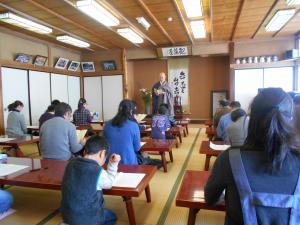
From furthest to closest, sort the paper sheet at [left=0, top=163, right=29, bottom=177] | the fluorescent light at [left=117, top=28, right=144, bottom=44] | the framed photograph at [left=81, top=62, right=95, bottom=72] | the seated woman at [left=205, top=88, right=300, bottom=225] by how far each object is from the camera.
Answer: the framed photograph at [left=81, top=62, right=95, bottom=72], the fluorescent light at [left=117, top=28, right=144, bottom=44], the paper sheet at [left=0, top=163, right=29, bottom=177], the seated woman at [left=205, top=88, right=300, bottom=225]

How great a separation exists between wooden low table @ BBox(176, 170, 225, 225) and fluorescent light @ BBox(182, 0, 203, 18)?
132 inches

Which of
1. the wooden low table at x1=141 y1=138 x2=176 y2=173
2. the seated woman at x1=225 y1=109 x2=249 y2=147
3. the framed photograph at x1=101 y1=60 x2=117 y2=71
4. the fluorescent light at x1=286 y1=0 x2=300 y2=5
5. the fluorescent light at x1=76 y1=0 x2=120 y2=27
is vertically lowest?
the wooden low table at x1=141 y1=138 x2=176 y2=173

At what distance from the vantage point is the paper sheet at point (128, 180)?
1750mm

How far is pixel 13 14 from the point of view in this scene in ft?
14.9

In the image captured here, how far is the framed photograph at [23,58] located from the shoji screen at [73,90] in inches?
73.1

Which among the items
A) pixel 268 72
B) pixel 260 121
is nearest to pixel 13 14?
pixel 260 121

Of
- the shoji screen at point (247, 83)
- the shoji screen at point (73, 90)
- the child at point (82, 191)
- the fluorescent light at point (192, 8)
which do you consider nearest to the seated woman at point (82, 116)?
the shoji screen at point (73, 90)

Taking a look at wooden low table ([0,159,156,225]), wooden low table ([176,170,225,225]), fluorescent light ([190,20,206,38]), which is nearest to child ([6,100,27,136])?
wooden low table ([0,159,156,225])

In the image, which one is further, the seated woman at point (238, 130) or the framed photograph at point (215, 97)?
the framed photograph at point (215, 97)

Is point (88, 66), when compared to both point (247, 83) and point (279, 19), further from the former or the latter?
point (279, 19)

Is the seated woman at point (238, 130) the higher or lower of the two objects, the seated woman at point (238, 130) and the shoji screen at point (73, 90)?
the lower

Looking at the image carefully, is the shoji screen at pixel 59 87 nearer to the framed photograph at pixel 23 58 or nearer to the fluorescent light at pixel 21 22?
the framed photograph at pixel 23 58

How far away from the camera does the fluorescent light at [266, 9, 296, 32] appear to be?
4805mm

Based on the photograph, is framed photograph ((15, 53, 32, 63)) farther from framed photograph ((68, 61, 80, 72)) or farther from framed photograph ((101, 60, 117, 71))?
framed photograph ((101, 60, 117, 71))
